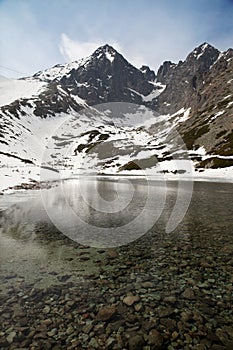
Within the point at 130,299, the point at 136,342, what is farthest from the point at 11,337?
the point at 130,299

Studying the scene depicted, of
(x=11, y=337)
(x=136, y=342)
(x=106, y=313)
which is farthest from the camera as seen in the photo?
(x=106, y=313)

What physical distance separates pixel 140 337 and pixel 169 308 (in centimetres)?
171

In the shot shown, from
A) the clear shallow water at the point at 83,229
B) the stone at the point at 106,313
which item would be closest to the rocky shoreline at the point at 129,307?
the stone at the point at 106,313

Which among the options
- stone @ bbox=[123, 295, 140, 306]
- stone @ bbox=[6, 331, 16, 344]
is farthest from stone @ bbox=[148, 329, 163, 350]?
stone @ bbox=[6, 331, 16, 344]

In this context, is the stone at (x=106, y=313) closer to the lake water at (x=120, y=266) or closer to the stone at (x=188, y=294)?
the lake water at (x=120, y=266)

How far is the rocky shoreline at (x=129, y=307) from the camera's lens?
22.1ft

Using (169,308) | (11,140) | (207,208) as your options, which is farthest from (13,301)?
(11,140)

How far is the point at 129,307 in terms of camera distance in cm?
827

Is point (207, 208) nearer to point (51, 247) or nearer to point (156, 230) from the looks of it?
point (156, 230)

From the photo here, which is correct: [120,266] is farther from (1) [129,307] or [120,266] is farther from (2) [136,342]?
(2) [136,342]

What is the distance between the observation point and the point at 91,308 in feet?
27.0

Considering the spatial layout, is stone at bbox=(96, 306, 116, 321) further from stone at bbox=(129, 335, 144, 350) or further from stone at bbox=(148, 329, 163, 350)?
stone at bbox=(148, 329, 163, 350)

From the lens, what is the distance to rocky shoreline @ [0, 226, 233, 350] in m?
6.74

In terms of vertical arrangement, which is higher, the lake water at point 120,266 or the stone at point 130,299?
the lake water at point 120,266
